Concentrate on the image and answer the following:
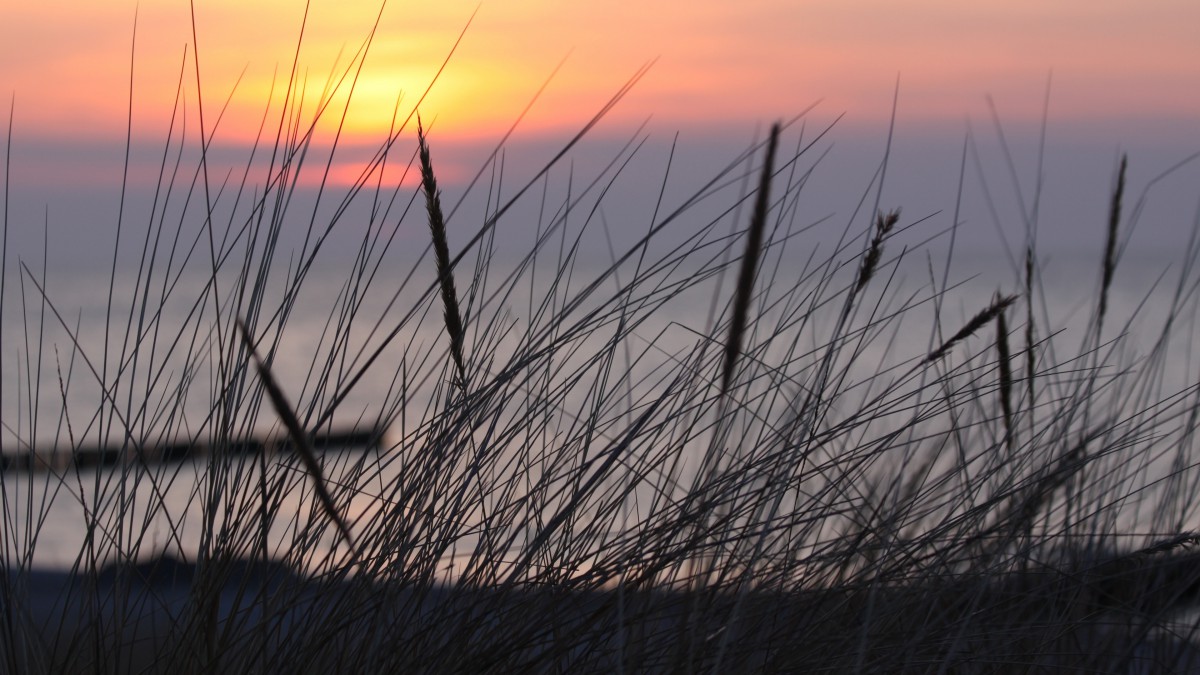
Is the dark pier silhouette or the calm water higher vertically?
the calm water

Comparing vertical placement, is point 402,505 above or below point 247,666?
above

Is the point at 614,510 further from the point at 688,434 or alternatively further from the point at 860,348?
the point at 860,348

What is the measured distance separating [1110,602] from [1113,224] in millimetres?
589

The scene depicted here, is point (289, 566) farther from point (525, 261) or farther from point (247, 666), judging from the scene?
point (525, 261)

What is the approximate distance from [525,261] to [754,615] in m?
0.49

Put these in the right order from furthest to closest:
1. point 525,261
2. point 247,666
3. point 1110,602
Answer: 1. point 1110,602
2. point 525,261
3. point 247,666

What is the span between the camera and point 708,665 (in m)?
1.07

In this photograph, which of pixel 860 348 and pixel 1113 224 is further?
pixel 1113 224

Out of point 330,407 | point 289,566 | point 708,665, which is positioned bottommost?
point 708,665

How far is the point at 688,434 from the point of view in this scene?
→ 124 cm

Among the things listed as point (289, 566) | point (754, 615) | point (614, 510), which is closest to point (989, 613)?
point (754, 615)

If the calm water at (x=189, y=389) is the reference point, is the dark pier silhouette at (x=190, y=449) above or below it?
below

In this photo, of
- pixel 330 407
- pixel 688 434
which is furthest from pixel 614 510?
pixel 330 407

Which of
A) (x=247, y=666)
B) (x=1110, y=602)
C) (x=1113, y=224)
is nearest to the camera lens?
(x=247, y=666)
